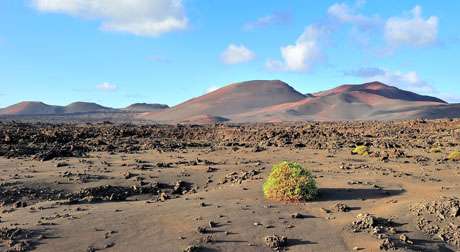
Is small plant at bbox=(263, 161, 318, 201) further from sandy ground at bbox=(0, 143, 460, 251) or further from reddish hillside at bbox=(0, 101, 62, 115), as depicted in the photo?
reddish hillside at bbox=(0, 101, 62, 115)

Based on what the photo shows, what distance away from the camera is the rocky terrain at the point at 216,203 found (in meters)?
9.66

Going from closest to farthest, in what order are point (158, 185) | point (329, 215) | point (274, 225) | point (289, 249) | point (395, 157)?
point (289, 249) < point (274, 225) < point (329, 215) < point (158, 185) < point (395, 157)

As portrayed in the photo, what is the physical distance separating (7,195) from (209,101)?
13143 centimetres

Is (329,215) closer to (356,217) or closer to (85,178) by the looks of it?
(356,217)

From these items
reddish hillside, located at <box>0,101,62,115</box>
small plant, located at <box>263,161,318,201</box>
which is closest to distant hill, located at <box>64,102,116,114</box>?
reddish hillside, located at <box>0,101,62,115</box>

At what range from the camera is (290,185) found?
12125mm

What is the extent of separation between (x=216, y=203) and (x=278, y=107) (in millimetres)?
118791

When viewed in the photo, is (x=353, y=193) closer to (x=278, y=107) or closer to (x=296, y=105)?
(x=296, y=105)

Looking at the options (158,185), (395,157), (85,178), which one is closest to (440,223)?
(158,185)

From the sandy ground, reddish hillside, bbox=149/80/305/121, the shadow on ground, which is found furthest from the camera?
reddish hillside, bbox=149/80/305/121

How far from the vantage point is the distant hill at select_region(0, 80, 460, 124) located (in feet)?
346

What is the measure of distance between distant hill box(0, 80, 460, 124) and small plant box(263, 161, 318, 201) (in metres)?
76.3

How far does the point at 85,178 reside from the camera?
1580cm

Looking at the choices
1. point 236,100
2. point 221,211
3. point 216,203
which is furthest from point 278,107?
point 221,211
